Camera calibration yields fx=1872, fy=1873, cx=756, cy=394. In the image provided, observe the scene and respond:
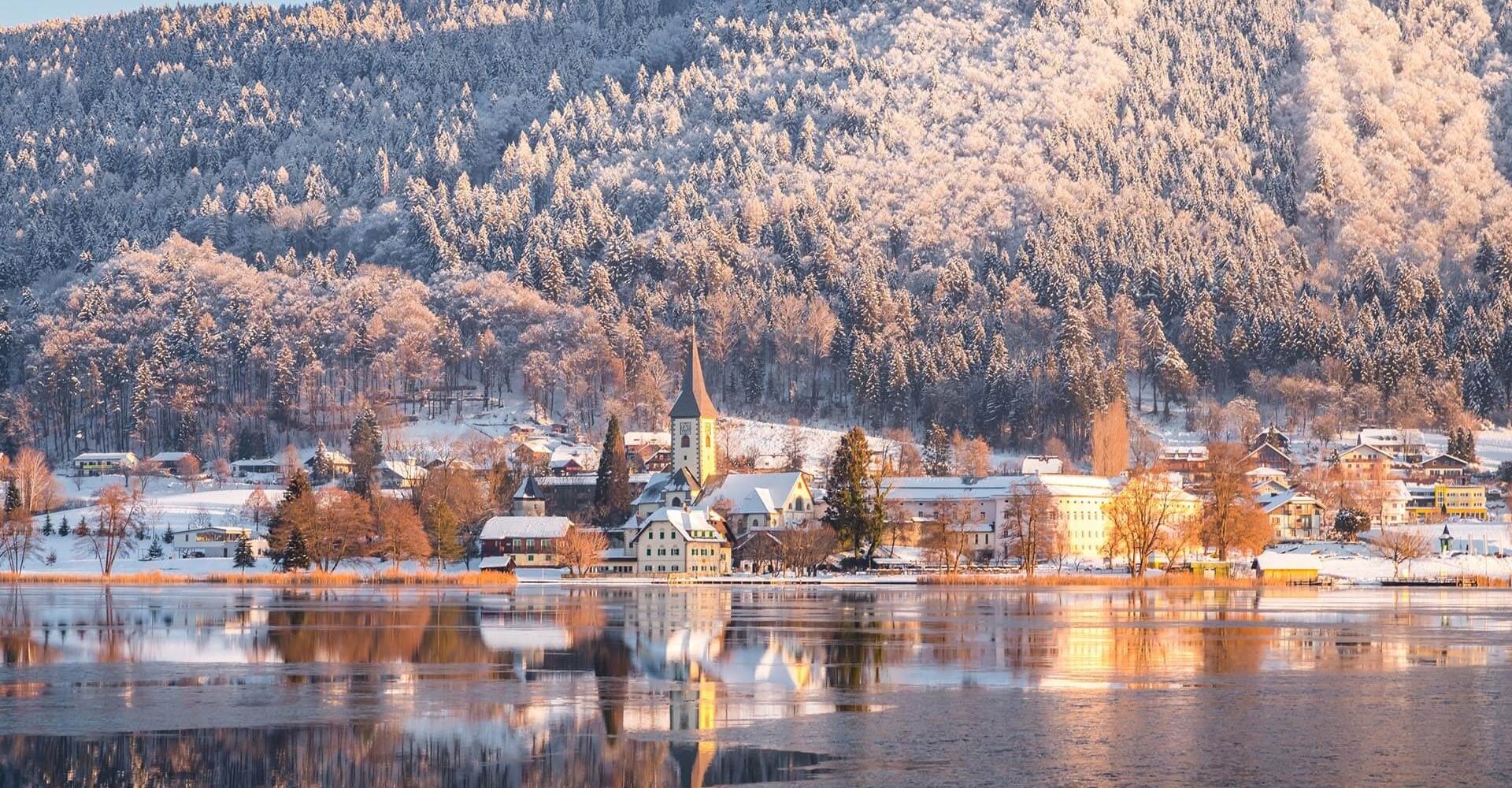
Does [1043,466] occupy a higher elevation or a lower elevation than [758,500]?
higher

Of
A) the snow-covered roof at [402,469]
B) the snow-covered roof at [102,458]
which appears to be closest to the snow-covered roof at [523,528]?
the snow-covered roof at [402,469]

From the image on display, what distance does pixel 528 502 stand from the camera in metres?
148

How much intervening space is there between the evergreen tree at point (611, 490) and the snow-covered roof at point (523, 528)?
36.0ft

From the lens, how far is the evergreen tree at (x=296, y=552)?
11488 cm

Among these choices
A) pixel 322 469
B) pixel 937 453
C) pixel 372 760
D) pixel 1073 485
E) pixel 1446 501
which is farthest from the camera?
pixel 937 453

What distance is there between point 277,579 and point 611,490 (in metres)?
42.2

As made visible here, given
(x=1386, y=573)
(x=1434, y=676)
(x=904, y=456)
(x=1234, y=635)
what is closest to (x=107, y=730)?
(x=1434, y=676)

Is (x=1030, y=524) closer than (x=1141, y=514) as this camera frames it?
No

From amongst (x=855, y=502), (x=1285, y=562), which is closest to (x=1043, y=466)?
(x=1285, y=562)

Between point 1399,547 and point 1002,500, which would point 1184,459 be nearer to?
point 1002,500

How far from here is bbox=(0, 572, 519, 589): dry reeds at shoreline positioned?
10581cm

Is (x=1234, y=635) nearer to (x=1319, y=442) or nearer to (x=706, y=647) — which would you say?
(x=706, y=647)

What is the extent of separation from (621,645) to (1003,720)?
19.2 meters

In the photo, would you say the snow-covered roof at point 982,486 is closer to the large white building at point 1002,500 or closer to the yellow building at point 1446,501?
the large white building at point 1002,500
